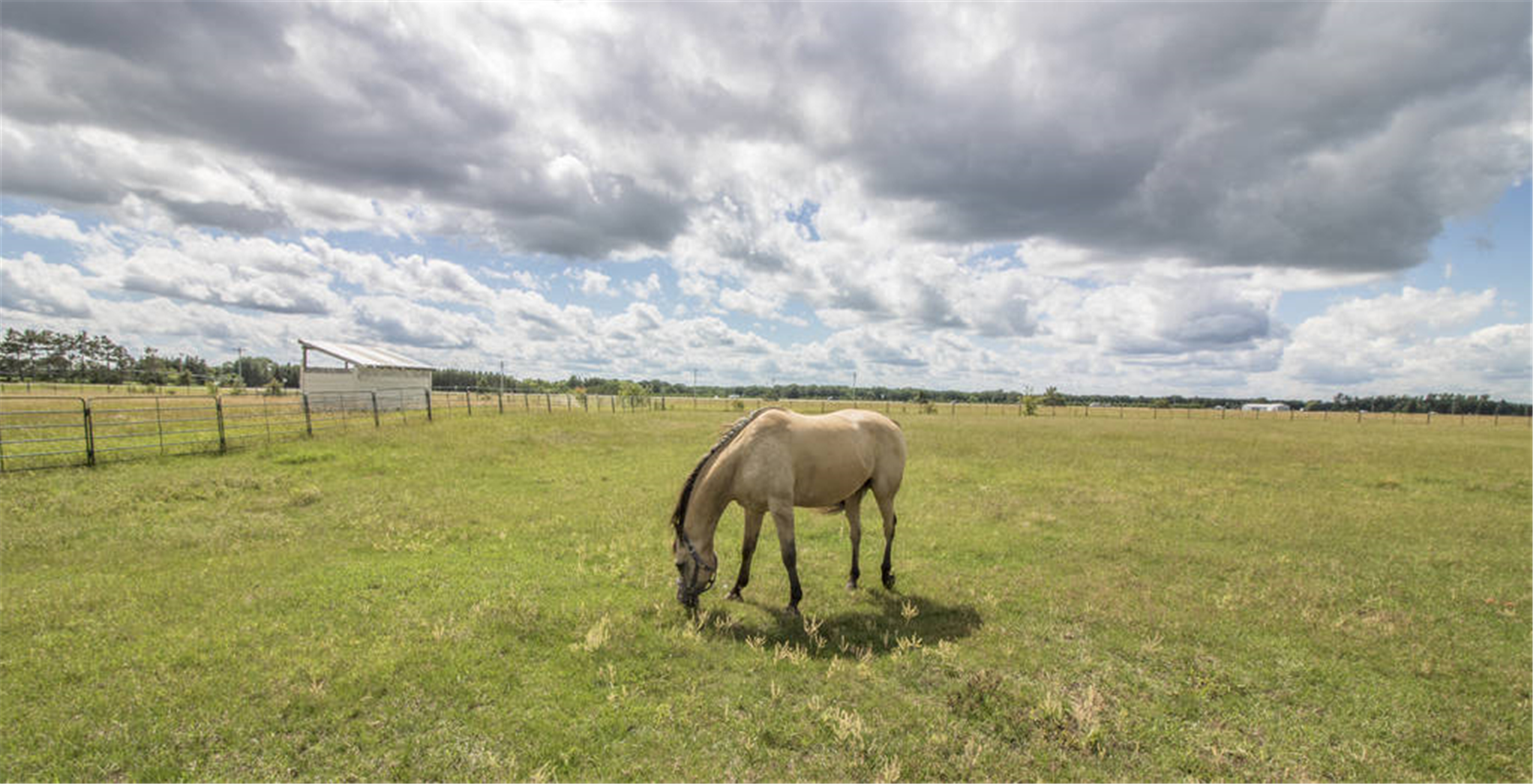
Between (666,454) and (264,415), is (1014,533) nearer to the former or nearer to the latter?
(666,454)

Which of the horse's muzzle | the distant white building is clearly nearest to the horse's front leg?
the horse's muzzle

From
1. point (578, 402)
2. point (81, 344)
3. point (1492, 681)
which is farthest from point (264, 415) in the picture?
point (81, 344)

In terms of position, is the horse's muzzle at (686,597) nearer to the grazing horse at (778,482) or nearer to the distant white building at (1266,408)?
the grazing horse at (778,482)

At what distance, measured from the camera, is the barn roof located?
1340 inches

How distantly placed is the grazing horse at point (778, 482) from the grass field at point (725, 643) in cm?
68

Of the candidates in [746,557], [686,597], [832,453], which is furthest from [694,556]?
[832,453]

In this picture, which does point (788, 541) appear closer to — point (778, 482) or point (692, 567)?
point (778, 482)

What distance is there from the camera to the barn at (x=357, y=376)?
111 feet

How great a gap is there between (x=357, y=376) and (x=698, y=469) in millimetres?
36522

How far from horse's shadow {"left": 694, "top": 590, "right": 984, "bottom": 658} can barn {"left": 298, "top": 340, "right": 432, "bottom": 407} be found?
1238 inches

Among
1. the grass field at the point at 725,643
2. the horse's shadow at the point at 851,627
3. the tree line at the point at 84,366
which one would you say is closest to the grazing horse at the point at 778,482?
the horse's shadow at the point at 851,627

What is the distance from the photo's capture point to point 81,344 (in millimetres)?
88250

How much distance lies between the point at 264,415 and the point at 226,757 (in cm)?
2014

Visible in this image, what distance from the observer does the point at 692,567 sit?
22.1 feet
